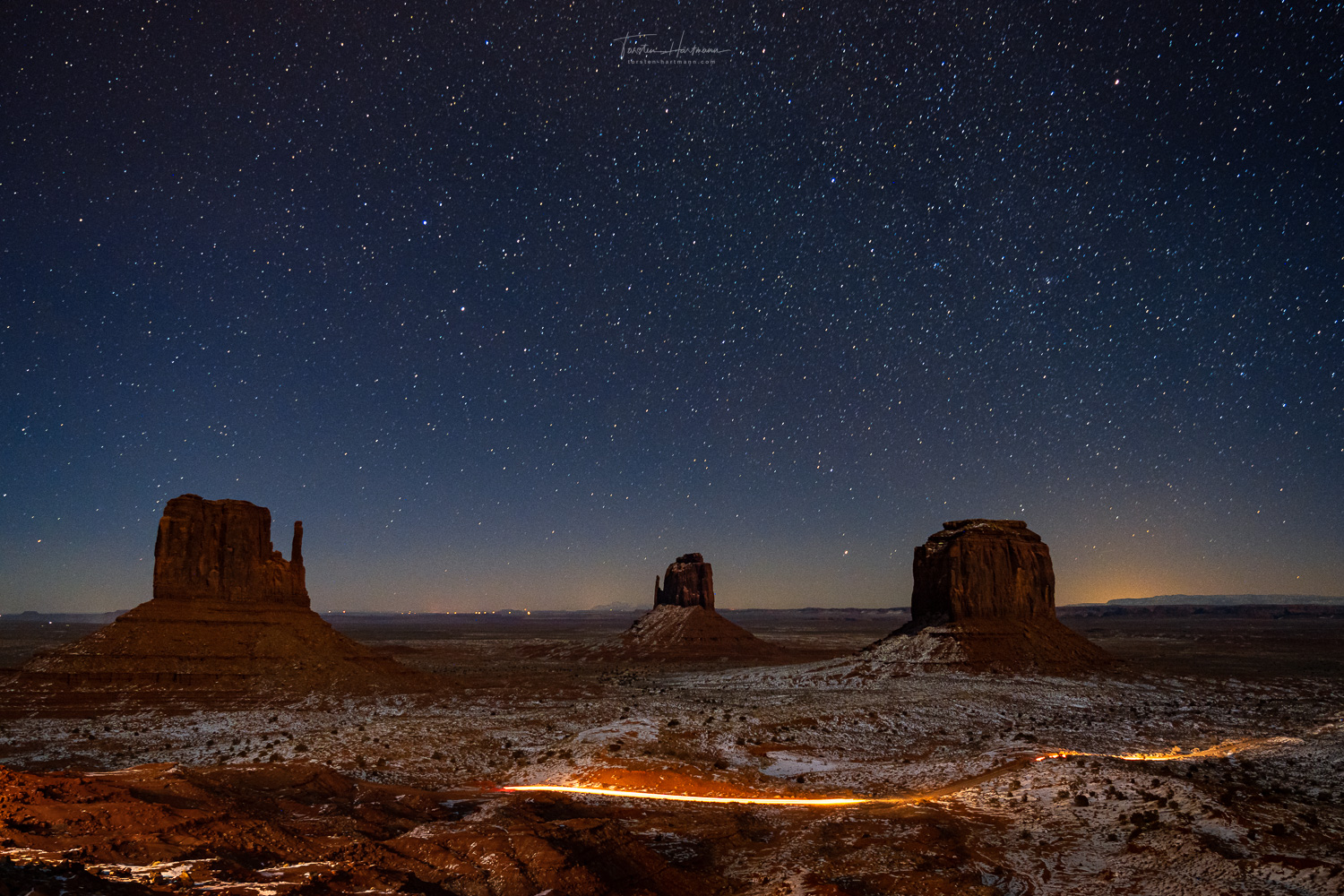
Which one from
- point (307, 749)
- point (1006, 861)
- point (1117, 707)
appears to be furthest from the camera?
point (1117, 707)

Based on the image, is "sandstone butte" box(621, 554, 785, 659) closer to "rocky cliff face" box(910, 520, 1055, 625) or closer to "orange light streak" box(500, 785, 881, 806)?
"rocky cliff face" box(910, 520, 1055, 625)

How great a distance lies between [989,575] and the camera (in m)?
53.0

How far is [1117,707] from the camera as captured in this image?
34.1m

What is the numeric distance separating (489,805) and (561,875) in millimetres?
5290

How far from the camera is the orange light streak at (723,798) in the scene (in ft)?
55.2

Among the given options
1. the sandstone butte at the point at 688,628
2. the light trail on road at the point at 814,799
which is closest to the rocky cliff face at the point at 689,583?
the sandstone butte at the point at 688,628

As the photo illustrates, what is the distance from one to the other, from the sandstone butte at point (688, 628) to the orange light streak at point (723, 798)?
59.9m

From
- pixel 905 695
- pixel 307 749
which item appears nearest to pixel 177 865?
pixel 307 749

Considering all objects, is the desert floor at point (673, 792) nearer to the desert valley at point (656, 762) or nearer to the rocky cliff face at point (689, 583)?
the desert valley at point (656, 762)

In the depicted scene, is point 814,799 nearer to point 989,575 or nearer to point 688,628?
point 989,575

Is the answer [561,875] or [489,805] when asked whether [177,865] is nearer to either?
[561,875]

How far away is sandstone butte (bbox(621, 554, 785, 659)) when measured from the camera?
81.1 meters

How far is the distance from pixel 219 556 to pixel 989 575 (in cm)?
5522

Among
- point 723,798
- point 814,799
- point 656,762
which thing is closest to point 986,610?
point 656,762
